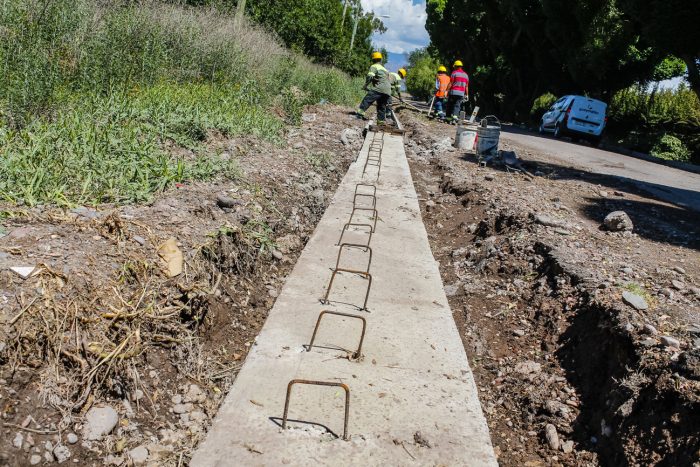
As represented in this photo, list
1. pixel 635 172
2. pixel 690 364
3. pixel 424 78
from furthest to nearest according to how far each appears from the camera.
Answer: pixel 424 78
pixel 635 172
pixel 690 364

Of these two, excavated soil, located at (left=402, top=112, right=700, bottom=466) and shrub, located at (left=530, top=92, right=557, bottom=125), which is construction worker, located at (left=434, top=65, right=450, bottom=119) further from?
shrub, located at (left=530, top=92, right=557, bottom=125)

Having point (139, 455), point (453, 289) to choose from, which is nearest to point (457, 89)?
point (453, 289)

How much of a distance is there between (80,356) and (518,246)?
168 inches

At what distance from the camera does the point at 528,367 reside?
4.10 meters

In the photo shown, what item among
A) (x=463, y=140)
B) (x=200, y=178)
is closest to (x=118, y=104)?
(x=200, y=178)

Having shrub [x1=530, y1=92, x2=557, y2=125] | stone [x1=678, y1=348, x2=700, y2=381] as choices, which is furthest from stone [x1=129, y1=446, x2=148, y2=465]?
shrub [x1=530, y1=92, x2=557, y2=125]

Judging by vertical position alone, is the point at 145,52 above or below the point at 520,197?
above

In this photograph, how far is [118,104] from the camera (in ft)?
21.2

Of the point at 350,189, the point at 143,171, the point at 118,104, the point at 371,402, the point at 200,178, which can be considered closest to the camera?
the point at 371,402

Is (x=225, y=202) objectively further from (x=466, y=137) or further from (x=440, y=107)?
(x=440, y=107)

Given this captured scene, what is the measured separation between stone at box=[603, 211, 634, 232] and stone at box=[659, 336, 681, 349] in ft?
9.66

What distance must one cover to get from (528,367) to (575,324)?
52cm

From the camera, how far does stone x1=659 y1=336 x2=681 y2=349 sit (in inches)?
136

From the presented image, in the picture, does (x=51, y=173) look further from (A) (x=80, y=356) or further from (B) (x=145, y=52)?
(B) (x=145, y=52)
